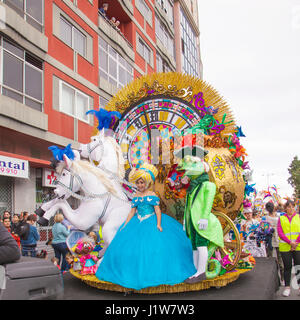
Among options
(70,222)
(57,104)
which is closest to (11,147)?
(57,104)

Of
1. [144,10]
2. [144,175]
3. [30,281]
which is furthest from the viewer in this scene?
[144,10]

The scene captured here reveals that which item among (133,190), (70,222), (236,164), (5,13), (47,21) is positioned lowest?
(70,222)

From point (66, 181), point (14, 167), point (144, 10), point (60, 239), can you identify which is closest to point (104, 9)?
point (144, 10)

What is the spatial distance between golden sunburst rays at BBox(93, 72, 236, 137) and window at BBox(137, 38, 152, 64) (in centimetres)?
1509

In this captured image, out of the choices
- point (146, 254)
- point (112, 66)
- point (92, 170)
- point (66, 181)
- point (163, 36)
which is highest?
point (163, 36)

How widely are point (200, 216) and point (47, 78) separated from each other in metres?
9.34

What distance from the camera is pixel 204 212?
4.17 m

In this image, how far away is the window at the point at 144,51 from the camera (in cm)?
2019

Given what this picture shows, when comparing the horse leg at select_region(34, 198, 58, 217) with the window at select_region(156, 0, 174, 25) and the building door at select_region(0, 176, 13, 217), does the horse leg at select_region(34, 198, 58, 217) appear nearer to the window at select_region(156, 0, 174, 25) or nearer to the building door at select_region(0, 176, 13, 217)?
the building door at select_region(0, 176, 13, 217)

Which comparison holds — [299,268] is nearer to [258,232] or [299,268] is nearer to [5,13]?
[258,232]

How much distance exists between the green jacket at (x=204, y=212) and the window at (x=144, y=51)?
17050mm

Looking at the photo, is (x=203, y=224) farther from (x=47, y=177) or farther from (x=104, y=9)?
(x=104, y=9)

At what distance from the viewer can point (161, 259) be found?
4.00 metres
